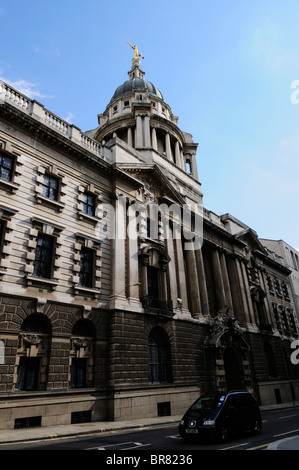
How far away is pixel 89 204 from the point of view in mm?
22781

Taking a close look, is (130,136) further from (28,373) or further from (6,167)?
(28,373)

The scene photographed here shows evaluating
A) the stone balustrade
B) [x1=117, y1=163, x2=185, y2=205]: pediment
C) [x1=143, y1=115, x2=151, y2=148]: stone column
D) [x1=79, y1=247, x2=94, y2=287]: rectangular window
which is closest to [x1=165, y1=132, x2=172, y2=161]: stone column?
[x1=143, y1=115, x2=151, y2=148]: stone column

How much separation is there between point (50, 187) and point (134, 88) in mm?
34183

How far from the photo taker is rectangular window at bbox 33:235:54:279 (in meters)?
18.3

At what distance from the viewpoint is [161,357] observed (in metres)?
23.5

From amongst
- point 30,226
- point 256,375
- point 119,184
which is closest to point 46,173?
point 30,226

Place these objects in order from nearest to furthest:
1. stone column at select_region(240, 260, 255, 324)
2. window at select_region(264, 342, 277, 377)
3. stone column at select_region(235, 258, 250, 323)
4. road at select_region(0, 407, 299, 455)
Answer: road at select_region(0, 407, 299, 455)
stone column at select_region(235, 258, 250, 323)
stone column at select_region(240, 260, 255, 324)
window at select_region(264, 342, 277, 377)

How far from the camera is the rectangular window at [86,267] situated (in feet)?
67.7

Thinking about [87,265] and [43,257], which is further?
[87,265]

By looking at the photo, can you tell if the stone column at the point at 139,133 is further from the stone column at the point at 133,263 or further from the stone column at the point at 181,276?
the stone column at the point at 133,263

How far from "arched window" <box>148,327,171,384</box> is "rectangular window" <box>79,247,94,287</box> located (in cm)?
626

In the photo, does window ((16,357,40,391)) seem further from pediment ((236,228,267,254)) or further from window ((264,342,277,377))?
pediment ((236,228,267,254))

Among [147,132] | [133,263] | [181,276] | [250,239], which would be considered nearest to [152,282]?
[133,263]
